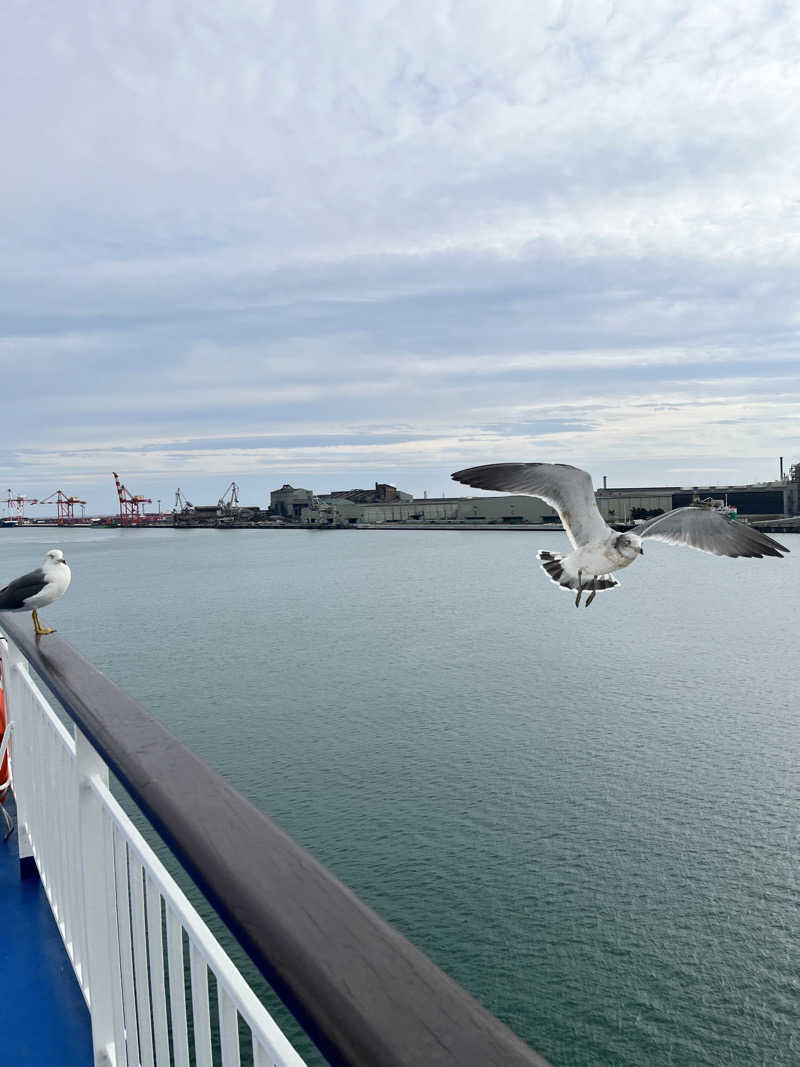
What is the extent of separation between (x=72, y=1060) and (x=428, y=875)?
9754mm

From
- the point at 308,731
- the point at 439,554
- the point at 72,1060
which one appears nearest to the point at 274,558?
the point at 439,554

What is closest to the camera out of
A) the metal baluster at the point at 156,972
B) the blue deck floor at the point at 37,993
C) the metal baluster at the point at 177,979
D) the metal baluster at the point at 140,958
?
the metal baluster at the point at 177,979

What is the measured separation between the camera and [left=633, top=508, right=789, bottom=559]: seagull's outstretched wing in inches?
29.8

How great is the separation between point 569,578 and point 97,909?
1.42 m

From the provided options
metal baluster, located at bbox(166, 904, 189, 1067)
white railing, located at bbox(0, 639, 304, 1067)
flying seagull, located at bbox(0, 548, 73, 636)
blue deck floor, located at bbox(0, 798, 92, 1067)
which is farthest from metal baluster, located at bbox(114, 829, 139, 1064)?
flying seagull, located at bbox(0, 548, 73, 636)

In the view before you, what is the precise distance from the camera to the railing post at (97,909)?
1622mm

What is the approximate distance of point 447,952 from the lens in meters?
9.47

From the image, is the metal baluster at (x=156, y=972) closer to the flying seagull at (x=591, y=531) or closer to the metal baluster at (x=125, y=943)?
the metal baluster at (x=125, y=943)

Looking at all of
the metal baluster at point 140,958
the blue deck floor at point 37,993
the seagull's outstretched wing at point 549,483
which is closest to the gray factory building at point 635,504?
the seagull's outstretched wing at point 549,483

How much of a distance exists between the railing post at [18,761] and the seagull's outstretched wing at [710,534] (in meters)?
2.18

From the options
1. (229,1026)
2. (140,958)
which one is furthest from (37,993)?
(229,1026)

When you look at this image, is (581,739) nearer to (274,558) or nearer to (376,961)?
(376,961)

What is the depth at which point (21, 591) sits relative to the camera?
266 cm

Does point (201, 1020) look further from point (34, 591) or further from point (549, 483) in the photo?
point (34, 591)
